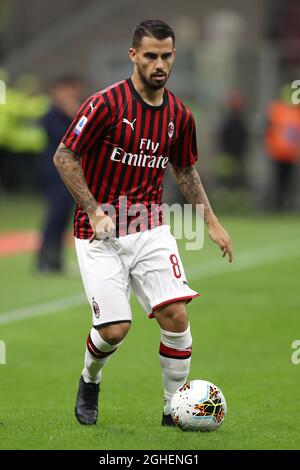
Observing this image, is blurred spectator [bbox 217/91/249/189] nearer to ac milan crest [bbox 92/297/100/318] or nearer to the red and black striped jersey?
the red and black striped jersey

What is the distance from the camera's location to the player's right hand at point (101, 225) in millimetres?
7188

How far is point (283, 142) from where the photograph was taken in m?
27.2

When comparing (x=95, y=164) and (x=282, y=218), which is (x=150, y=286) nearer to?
(x=95, y=164)

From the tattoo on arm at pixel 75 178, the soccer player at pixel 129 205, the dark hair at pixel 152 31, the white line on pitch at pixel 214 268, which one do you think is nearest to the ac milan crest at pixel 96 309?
the soccer player at pixel 129 205

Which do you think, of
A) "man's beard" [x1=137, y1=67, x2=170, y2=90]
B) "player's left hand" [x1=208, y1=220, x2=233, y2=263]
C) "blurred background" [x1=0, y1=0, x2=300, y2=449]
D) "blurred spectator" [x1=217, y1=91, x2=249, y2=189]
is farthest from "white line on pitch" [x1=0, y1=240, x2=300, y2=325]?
"blurred spectator" [x1=217, y1=91, x2=249, y2=189]

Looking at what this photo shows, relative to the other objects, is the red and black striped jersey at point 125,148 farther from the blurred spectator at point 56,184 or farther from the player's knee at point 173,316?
the blurred spectator at point 56,184

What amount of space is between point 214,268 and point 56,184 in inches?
106

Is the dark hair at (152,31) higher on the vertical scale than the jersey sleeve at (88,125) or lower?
higher

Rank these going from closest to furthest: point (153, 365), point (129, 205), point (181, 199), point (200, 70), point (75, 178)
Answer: point (75, 178) < point (129, 205) < point (153, 365) < point (181, 199) < point (200, 70)

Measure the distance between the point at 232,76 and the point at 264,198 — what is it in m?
3.21

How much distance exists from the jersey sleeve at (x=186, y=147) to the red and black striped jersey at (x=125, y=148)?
0.28 ft

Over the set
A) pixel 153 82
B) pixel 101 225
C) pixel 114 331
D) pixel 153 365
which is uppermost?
pixel 153 82

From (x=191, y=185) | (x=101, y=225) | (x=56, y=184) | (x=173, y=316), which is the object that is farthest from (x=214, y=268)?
(x=101, y=225)

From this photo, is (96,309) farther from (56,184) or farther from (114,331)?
(56,184)
